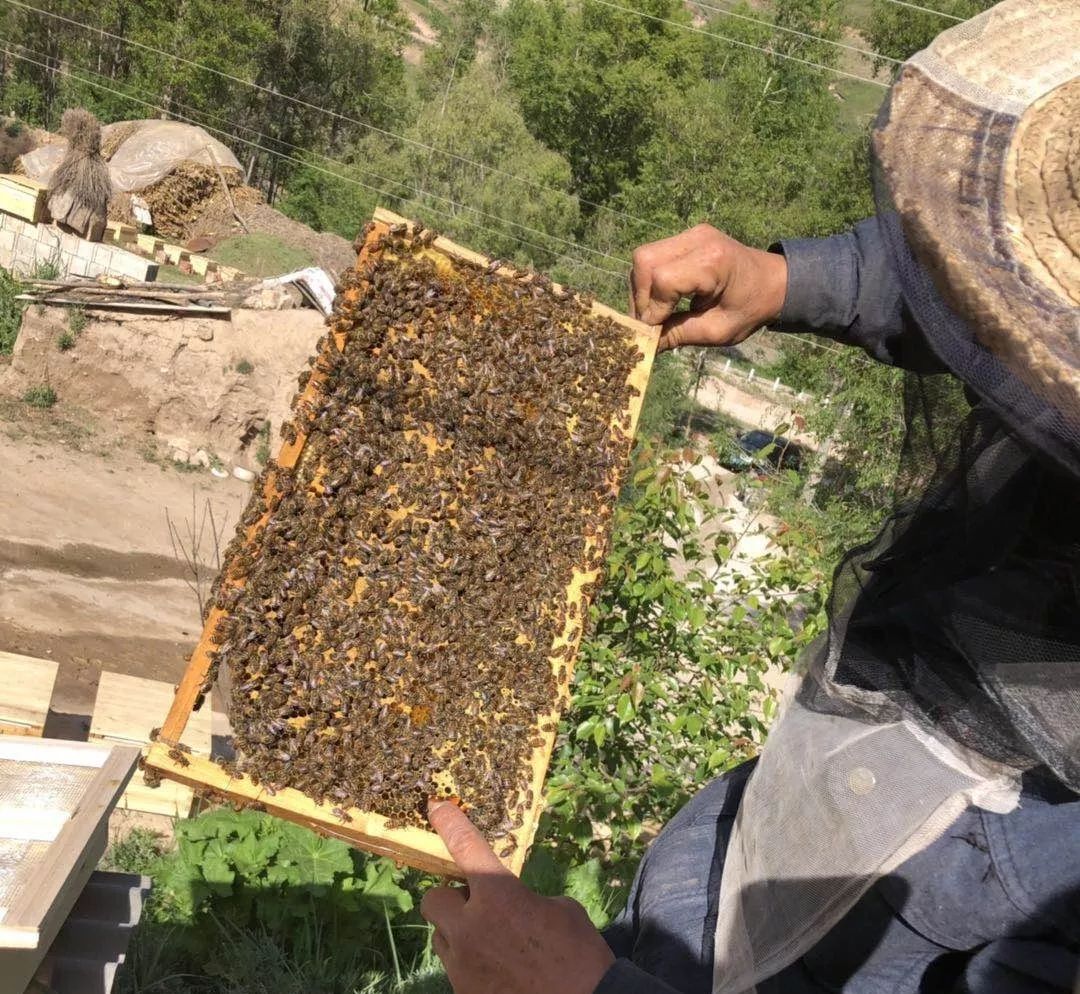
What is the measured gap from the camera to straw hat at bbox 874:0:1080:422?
54.6 inches

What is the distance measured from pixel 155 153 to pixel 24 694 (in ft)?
97.0

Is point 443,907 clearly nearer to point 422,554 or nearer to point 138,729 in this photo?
point 422,554

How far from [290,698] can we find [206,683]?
0.72 ft

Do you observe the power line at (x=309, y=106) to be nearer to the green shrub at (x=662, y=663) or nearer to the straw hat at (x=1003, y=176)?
the green shrub at (x=662, y=663)

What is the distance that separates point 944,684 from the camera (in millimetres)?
1938

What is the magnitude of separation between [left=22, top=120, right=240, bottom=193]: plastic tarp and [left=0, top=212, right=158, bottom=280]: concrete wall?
39.5ft

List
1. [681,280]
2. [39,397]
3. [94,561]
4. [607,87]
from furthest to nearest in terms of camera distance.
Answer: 1. [607,87]
2. [39,397]
3. [94,561]
4. [681,280]

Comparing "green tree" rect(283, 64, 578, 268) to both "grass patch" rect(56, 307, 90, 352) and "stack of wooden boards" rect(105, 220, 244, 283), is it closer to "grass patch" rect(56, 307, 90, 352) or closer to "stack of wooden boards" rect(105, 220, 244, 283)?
"stack of wooden boards" rect(105, 220, 244, 283)

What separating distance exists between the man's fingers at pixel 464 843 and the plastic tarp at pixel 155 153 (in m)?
32.1

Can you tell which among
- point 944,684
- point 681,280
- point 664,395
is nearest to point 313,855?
point 681,280

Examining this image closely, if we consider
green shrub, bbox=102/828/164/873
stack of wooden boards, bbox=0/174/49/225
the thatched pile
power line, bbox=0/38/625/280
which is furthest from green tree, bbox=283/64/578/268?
green shrub, bbox=102/828/164/873

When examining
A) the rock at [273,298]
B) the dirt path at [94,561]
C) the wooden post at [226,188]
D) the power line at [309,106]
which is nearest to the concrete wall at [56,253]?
the rock at [273,298]

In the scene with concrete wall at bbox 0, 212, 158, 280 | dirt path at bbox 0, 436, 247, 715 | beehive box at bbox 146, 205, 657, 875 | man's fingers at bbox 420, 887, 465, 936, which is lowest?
dirt path at bbox 0, 436, 247, 715

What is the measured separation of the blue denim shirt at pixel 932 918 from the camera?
173cm
